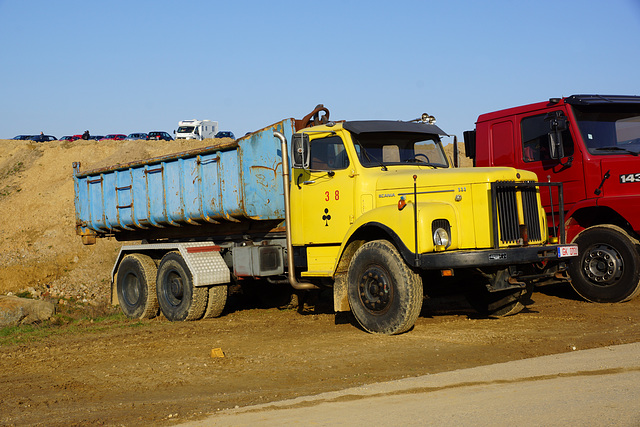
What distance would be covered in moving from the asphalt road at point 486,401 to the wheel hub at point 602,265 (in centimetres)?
389

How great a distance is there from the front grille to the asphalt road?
2.13m

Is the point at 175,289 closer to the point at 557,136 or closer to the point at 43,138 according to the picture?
the point at 557,136

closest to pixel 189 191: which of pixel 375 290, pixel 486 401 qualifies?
pixel 375 290

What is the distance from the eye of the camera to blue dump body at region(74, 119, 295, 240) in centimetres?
1027

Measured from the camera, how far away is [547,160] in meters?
10.6

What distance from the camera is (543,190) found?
10922 millimetres

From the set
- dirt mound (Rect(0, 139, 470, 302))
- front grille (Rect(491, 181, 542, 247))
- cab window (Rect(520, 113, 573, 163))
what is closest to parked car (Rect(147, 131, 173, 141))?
dirt mound (Rect(0, 139, 470, 302))

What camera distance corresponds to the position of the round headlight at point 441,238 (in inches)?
312

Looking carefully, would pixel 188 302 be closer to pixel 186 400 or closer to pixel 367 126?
pixel 367 126

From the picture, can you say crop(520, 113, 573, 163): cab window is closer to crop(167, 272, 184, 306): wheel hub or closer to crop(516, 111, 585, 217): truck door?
crop(516, 111, 585, 217): truck door

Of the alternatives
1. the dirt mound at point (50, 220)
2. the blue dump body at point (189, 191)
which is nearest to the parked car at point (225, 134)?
the dirt mound at point (50, 220)

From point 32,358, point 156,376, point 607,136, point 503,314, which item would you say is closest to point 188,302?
point 32,358

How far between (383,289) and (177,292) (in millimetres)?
4556

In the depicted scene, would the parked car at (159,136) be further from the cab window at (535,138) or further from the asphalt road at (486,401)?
the asphalt road at (486,401)
